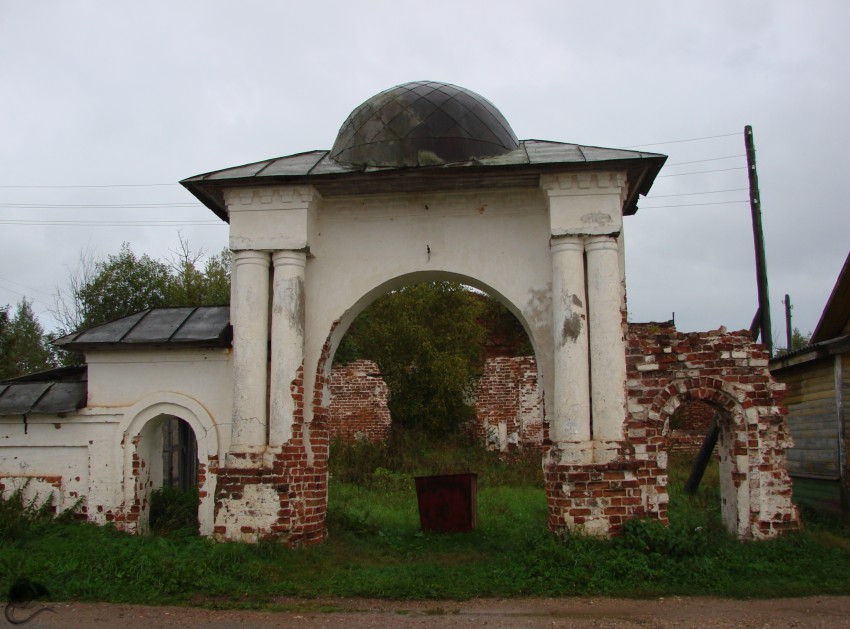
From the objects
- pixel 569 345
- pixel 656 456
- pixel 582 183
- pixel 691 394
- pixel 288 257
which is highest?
pixel 582 183

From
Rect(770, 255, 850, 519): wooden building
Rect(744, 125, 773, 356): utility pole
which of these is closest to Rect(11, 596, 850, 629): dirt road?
Rect(770, 255, 850, 519): wooden building

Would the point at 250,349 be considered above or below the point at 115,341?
below

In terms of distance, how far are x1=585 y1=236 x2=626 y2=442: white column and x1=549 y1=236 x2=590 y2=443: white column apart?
90 millimetres

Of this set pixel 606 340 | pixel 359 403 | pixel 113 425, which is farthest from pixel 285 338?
pixel 359 403

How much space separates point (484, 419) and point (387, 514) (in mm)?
7945

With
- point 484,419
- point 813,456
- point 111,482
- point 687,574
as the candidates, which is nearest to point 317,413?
point 111,482

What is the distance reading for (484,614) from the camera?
6.36 metres

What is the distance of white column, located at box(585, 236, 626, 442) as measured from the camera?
8.09m

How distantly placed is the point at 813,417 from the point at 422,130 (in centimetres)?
678

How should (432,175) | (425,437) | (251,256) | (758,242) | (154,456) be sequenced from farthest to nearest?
(425,437), (758,242), (154,456), (251,256), (432,175)

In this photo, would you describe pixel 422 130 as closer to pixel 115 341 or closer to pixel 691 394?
pixel 691 394

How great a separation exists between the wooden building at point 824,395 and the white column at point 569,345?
149 inches

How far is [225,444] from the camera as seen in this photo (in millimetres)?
9047

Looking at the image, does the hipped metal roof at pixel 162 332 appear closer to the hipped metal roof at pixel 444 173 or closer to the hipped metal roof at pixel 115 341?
the hipped metal roof at pixel 115 341
